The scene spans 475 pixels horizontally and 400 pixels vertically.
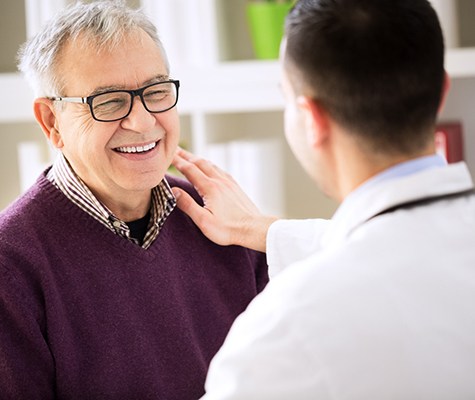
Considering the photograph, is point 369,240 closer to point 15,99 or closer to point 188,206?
point 188,206

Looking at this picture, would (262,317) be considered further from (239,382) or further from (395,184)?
(395,184)

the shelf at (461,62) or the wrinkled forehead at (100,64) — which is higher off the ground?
the wrinkled forehead at (100,64)

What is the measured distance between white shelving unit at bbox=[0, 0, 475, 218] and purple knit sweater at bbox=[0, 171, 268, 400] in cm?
93

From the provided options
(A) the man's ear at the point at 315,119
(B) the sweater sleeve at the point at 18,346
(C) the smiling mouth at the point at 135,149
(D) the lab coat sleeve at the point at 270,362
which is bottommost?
(B) the sweater sleeve at the point at 18,346

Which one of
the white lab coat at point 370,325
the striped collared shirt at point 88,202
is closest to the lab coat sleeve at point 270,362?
the white lab coat at point 370,325

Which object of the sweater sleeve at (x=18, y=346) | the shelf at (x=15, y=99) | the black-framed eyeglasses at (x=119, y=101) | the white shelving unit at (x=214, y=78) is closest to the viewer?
the sweater sleeve at (x=18, y=346)

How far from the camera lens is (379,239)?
1.10m

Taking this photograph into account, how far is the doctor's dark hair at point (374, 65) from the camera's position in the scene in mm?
1134

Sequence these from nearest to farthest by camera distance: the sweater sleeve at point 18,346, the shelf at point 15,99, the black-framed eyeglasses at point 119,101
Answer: the sweater sleeve at point 18,346 < the black-framed eyeglasses at point 119,101 < the shelf at point 15,99

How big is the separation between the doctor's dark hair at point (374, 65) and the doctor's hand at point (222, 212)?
2.35ft

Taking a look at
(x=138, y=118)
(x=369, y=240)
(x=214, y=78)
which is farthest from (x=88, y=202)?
(x=214, y=78)

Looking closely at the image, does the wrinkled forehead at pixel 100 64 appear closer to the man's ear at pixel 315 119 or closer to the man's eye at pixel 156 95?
the man's eye at pixel 156 95

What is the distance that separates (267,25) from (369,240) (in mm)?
1830

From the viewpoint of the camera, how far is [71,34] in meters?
1.73
